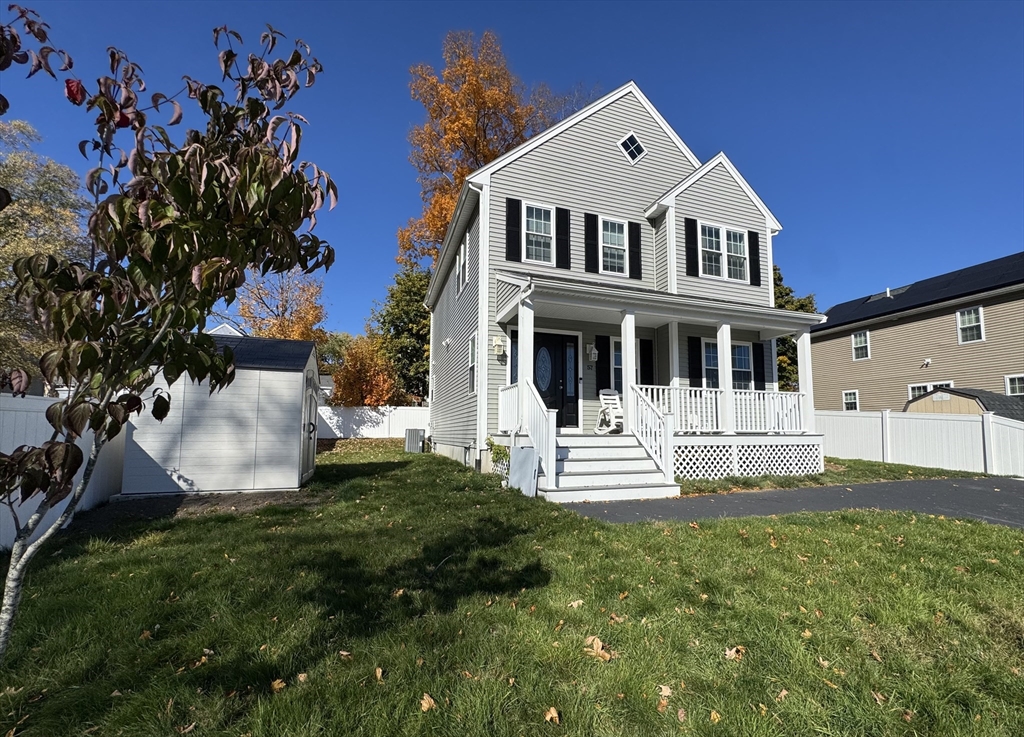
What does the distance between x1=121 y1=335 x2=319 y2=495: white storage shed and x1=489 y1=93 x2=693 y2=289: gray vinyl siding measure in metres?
5.09

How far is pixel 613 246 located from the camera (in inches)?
472

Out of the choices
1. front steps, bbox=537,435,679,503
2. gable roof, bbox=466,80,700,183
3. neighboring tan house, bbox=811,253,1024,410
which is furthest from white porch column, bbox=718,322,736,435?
neighboring tan house, bbox=811,253,1024,410

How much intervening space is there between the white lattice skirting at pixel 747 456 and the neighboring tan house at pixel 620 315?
0.03m

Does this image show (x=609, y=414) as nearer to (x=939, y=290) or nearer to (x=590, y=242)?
(x=590, y=242)

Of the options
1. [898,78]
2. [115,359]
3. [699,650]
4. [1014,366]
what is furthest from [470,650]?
[1014,366]

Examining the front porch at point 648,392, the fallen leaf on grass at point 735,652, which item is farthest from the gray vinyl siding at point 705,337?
the fallen leaf on grass at point 735,652

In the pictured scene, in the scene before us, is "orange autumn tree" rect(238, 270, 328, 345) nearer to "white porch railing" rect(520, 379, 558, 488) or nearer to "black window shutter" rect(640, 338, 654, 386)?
"black window shutter" rect(640, 338, 654, 386)

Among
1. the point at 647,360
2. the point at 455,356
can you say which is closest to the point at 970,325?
the point at 647,360

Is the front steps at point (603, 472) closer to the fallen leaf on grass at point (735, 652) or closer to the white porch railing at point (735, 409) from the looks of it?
the white porch railing at point (735, 409)

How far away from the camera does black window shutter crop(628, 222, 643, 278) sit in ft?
39.5

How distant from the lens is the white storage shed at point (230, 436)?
23.9 feet

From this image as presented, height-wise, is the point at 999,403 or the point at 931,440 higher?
the point at 999,403

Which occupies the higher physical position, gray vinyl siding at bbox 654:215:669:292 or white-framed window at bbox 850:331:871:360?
gray vinyl siding at bbox 654:215:669:292

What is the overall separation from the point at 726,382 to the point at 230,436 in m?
9.16
